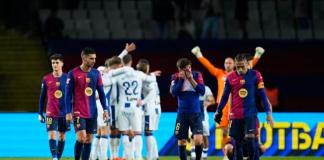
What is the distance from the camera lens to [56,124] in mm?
19422

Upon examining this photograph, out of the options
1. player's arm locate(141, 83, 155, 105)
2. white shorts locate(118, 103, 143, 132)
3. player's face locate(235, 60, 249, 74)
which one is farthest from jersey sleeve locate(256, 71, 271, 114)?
player's arm locate(141, 83, 155, 105)

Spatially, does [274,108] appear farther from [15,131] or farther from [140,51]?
[15,131]

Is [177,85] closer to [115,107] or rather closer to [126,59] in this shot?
[126,59]

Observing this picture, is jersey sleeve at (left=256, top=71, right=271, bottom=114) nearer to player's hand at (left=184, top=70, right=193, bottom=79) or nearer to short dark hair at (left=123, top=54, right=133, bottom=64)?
player's hand at (left=184, top=70, right=193, bottom=79)

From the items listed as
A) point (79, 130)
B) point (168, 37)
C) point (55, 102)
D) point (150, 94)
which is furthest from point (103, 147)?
point (168, 37)

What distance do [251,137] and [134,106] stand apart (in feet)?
9.54

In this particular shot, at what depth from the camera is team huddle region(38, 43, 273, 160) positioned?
1731cm

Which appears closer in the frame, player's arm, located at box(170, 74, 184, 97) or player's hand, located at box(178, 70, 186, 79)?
player's hand, located at box(178, 70, 186, 79)

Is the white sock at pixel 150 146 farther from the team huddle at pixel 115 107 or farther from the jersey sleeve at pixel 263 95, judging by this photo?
the jersey sleeve at pixel 263 95

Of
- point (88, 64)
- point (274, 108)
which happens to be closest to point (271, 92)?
point (274, 108)

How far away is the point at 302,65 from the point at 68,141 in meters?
8.14

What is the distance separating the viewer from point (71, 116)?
1719cm

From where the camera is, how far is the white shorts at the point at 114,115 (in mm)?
19406

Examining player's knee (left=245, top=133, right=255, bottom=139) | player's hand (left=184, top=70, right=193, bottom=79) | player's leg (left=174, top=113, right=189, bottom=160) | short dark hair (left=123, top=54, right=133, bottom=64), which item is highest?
short dark hair (left=123, top=54, right=133, bottom=64)
